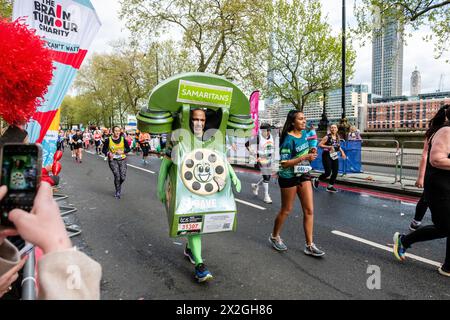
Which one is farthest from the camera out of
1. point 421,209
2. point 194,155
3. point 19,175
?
point 421,209

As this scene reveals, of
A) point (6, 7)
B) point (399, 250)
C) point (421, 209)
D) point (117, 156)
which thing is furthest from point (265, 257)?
point (6, 7)

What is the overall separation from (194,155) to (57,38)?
2.32m

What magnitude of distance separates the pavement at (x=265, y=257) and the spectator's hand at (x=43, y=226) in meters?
2.51

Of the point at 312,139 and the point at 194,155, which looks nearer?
the point at 194,155

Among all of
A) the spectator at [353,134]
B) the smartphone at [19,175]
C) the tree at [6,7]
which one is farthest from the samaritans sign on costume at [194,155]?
the tree at [6,7]

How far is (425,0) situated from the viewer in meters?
11.2

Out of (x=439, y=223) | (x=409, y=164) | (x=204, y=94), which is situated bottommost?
(x=409, y=164)

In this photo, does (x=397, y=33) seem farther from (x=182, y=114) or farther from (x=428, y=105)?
(x=428, y=105)

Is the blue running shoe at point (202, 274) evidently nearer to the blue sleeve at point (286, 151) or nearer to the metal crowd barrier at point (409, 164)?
the blue sleeve at point (286, 151)

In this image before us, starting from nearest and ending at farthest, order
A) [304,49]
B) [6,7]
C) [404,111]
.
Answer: [6,7] → [304,49] → [404,111]

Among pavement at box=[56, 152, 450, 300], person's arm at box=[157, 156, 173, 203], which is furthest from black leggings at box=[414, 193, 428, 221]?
person's arm at box=[157, 156, 173, 203]

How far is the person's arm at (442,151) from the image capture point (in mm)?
3305

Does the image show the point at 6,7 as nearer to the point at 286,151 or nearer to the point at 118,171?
the point at 118,171

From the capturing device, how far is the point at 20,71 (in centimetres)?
158
